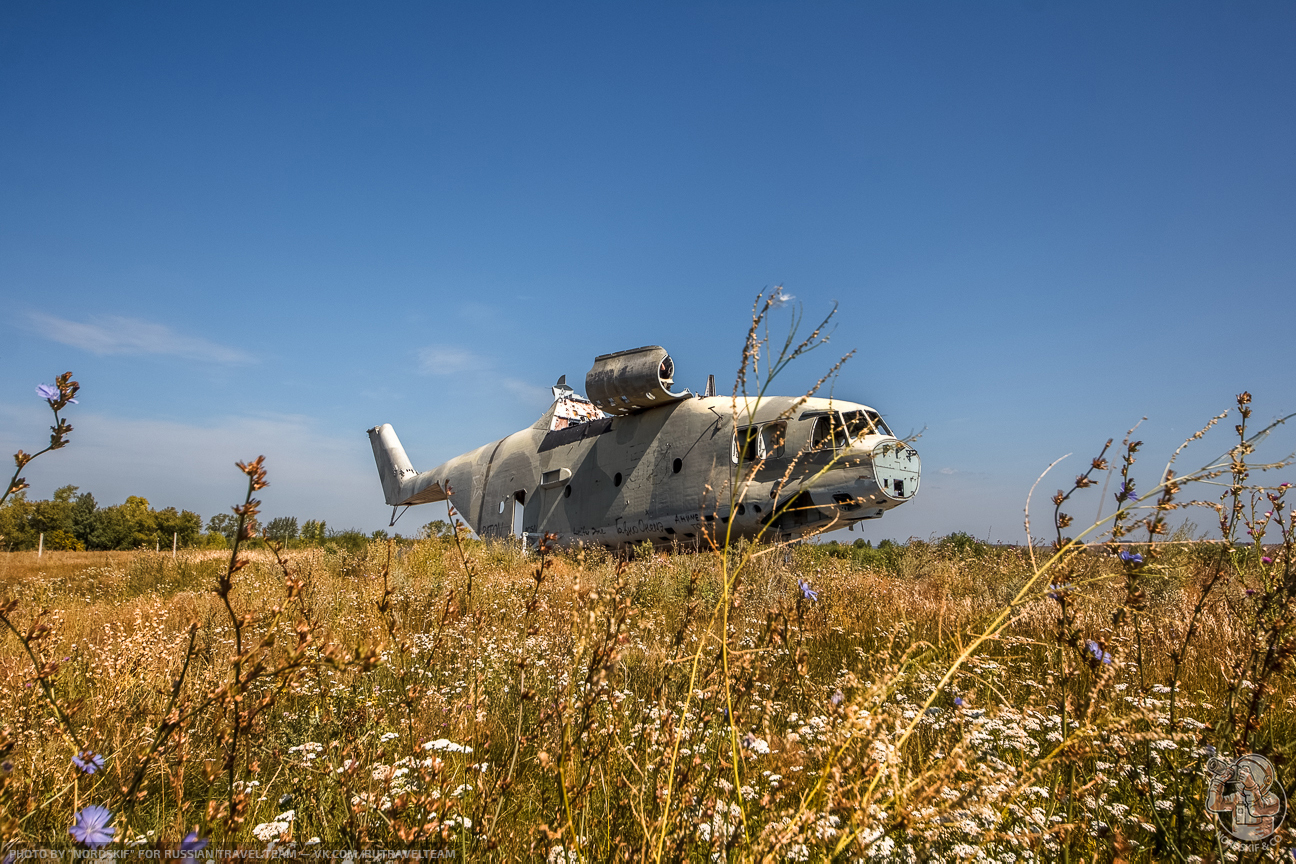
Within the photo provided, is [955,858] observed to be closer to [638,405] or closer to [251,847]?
[251,847]

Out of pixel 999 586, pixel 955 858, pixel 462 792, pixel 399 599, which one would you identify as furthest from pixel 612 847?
pixel 999 586

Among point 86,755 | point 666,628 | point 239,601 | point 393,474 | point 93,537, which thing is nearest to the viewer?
point 86,755

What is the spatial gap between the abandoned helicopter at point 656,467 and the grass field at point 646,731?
14.6ft

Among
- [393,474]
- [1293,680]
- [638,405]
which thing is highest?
[638,405]

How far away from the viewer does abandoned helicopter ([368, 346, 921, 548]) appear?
9.96 metres

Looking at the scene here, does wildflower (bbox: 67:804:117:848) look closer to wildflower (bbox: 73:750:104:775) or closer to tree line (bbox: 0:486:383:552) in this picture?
wildflower (bbox: 73:750:104:775)

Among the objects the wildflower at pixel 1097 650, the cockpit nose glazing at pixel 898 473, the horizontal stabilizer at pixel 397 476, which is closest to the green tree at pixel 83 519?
the horizontal stabilizer at pixel 397 476

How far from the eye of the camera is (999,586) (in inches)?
295

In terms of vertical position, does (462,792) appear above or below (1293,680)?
below

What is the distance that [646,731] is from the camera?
2033 mm

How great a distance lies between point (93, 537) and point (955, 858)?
53592 millimetres
